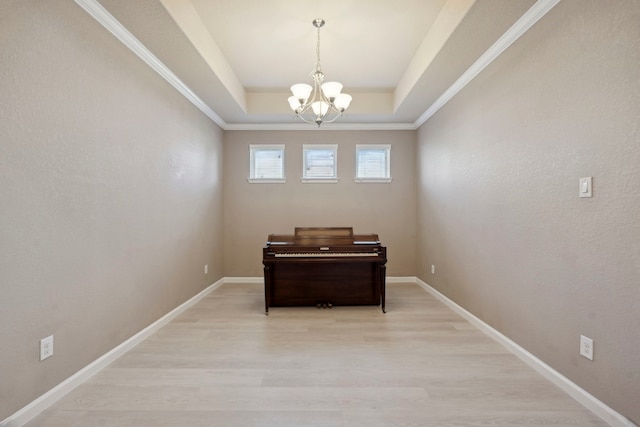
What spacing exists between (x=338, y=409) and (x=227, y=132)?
4336 millimetres

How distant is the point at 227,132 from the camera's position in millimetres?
5004

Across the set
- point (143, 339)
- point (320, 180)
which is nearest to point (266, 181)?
point (320, 180)

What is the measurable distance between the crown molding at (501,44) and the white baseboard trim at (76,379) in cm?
391

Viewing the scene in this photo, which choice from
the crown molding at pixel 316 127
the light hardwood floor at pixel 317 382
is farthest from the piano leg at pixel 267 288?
the crown molding at pixel 316 127

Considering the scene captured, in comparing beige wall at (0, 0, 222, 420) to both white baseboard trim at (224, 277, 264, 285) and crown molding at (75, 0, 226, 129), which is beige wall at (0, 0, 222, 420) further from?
white baseboard trim at (224, 277, 264, 285)

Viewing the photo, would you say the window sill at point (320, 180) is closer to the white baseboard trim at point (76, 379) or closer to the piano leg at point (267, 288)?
the piano leg at point (267, 288)

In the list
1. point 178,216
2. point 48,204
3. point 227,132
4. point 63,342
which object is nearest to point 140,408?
point 63,342

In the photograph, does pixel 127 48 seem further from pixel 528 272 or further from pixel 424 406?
pixel 528 272

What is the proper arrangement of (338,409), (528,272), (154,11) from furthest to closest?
(528,272)
(154,11)
(338,409)

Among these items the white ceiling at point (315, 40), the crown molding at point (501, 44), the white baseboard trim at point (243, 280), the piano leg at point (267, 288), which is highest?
the white ceiling at point (315, 40)

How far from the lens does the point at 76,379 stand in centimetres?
201

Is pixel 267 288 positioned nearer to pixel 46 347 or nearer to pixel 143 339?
pixel 143 339

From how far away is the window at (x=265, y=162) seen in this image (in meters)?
5.02

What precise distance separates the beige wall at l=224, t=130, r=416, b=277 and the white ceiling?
0.80 metres
